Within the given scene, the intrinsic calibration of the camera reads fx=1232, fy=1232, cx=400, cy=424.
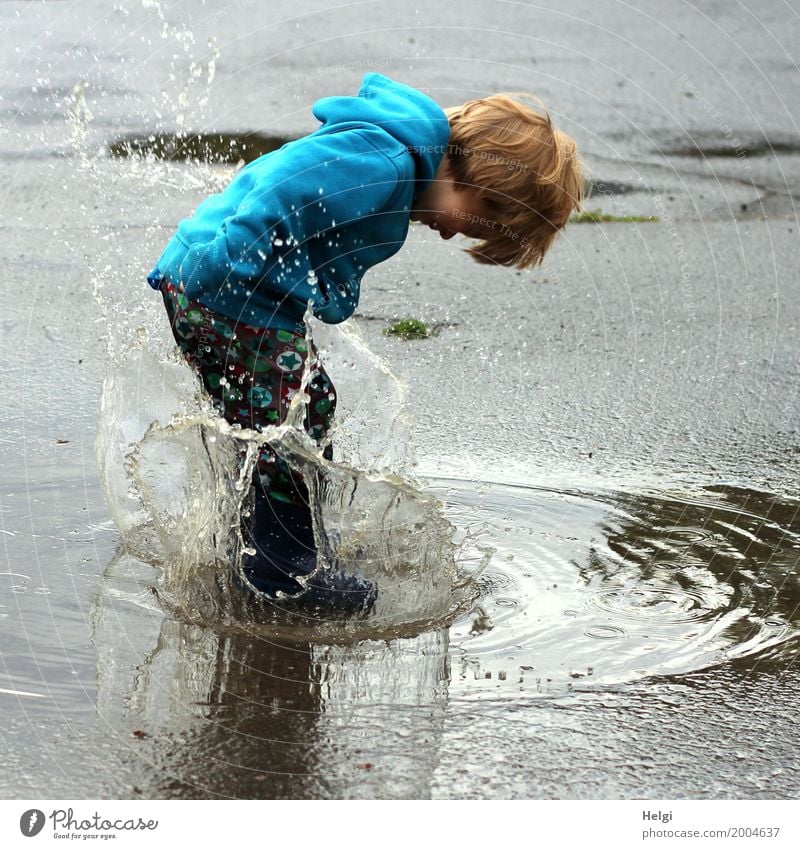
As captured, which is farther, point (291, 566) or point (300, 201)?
point (291, 566)

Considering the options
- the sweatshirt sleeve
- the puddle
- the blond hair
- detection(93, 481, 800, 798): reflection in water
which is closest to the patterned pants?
the sweatshirt sleeve

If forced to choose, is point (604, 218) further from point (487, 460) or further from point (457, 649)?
point (457, 649)

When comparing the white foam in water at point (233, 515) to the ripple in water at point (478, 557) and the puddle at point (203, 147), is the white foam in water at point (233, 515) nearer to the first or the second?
the ripple in water at point (478, 557)

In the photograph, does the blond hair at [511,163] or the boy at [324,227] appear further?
the blond hair at [511,163]

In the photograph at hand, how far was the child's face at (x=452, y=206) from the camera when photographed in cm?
263

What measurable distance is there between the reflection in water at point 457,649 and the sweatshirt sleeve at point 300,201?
2.55 ft

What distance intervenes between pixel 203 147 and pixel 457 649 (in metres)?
4.46

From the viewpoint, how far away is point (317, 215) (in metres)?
2.49

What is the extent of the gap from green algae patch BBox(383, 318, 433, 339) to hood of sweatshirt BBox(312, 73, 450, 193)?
1.93 meters

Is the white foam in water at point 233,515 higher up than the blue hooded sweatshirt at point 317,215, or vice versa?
the blue hooded sweatshirt at point 317,215

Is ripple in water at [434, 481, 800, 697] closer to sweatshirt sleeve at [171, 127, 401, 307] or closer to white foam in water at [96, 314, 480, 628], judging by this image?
white foam in water at [96, 314, 480, 628]

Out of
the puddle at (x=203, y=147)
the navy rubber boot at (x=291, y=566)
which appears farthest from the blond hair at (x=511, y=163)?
the puddle at (x=203, y=147)

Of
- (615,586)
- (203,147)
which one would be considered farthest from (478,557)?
(203,147)

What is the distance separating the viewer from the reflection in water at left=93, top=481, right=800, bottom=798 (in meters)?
2.16
